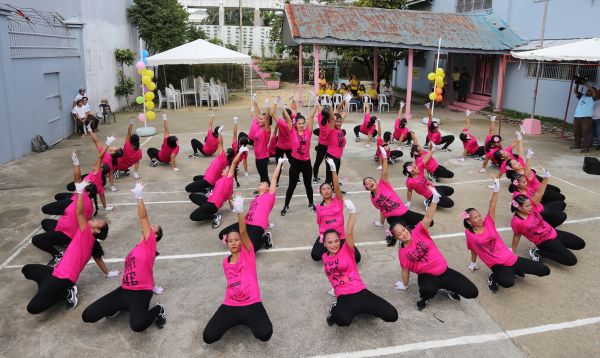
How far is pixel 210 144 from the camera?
11492 mm

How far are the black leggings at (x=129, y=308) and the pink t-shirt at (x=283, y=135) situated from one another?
4.34 meters

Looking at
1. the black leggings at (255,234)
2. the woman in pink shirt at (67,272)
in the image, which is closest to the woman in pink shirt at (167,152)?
the black leggings at (255,234)

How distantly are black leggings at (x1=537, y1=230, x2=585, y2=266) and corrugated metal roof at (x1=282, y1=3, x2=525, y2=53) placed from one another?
1212cm

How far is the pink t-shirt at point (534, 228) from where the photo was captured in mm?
5875

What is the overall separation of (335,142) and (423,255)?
3.96m

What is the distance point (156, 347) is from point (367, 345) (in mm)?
2075

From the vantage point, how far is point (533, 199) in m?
6.31

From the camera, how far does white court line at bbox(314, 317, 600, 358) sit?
425cm

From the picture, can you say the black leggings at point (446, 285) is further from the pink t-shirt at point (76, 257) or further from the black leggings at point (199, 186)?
the black leggings at point (199, 186)

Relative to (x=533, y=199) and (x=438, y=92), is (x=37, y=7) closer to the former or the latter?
(x=438, y=92)

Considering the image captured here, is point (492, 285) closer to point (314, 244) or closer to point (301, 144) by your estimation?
point (314, 244)

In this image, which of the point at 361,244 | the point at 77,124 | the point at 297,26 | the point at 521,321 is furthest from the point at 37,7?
the point at 521,321

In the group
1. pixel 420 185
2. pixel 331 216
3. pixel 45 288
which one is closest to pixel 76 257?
pixel 45 288

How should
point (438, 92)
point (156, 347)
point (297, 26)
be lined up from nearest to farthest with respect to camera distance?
point (156, 347) < point (438, 92) < point (297, 26)
